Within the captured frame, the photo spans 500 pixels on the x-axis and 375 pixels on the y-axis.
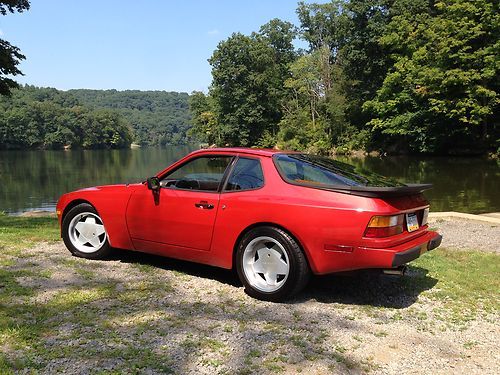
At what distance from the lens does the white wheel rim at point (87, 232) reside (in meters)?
5.60

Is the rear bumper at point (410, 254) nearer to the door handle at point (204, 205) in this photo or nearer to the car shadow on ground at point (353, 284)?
the car shadow on ground at point (353, 284)

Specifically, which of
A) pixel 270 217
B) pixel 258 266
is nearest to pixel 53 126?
pixel 258 266

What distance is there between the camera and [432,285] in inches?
191

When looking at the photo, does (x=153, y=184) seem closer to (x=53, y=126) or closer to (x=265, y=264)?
(x=265, y=264)

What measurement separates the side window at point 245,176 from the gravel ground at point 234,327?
1.07 meters

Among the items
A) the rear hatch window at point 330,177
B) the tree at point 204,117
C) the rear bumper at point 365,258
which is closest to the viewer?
the rear bumper at point 365,258

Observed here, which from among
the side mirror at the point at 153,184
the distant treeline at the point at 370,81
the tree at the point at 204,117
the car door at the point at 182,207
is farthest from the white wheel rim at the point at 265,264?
the tree at the point at 204,117

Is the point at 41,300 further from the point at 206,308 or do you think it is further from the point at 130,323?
the point at 206,308

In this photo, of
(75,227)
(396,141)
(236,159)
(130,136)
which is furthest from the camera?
(130,136)

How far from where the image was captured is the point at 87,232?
5664mm

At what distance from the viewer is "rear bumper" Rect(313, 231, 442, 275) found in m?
3.81

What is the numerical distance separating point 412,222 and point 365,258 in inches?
31.8

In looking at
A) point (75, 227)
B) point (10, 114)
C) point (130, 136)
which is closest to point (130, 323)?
point (75, 227)

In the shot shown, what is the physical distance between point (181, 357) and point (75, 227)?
10.9 ft
